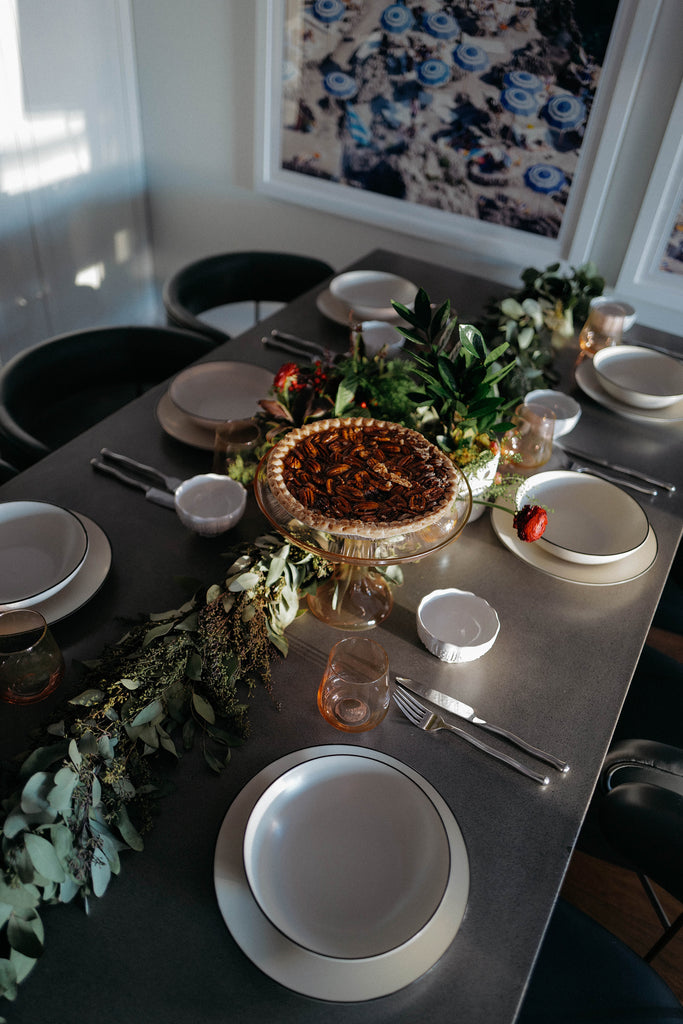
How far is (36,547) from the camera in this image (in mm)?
1231

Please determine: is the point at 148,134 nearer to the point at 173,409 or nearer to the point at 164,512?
the point at 173,409

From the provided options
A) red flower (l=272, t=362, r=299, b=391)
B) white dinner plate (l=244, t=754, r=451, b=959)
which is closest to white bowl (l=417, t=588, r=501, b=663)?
white dinner plate (l=244, t=754, r=451, b=959)

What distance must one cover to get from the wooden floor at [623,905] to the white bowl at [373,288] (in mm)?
1481

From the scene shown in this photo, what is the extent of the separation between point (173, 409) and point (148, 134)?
2005mm

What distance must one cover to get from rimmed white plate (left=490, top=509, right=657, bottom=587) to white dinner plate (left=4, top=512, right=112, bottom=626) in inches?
27.5

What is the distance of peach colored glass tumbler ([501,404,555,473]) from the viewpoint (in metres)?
1.46

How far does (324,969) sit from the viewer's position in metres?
0.77

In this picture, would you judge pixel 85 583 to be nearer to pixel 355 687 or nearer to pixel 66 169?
pixel 355 687

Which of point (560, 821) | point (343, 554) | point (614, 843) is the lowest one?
point (614, 843)

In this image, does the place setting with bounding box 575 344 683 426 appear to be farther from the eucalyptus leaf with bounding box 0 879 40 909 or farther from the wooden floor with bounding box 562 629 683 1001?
the eucalyptus leaf with bounding box 0 879 40 909

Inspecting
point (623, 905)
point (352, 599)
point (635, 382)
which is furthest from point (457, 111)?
point (623, 905)

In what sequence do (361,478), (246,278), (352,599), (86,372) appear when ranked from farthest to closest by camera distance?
1. (246,278)
2. (86,372)
3. (352,599)
4. (361,478)

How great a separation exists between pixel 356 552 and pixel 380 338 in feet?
3.19

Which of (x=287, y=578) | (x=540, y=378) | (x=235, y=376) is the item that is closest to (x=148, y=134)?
(x=235, y=376)
